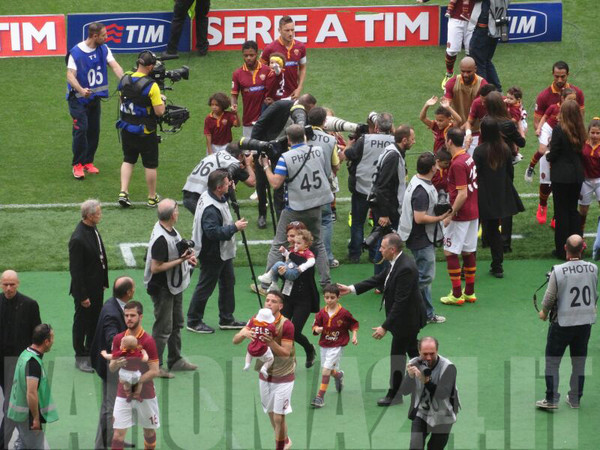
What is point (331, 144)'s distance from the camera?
44.6 feet

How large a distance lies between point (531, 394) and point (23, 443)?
187 inches

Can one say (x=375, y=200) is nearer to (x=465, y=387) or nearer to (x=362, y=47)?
(x=465, y=387)

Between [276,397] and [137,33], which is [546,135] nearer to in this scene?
[276,397]

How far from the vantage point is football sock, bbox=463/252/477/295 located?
13.4m

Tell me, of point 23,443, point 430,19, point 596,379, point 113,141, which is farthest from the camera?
point 430,19

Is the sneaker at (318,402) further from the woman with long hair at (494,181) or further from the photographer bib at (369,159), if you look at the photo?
the woman with long hair at (494,181)

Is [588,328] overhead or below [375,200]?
below

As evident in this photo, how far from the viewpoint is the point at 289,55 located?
1702 cm

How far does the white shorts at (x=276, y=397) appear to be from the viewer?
33.3 feet

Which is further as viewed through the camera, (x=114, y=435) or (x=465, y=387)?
(x=465, y=387)

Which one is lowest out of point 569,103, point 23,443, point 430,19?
point 23,443

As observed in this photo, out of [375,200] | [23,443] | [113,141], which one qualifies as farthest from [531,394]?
[113,141]

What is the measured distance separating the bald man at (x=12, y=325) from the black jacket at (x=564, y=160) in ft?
21.9

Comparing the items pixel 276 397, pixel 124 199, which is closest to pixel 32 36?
pixel 124 199
